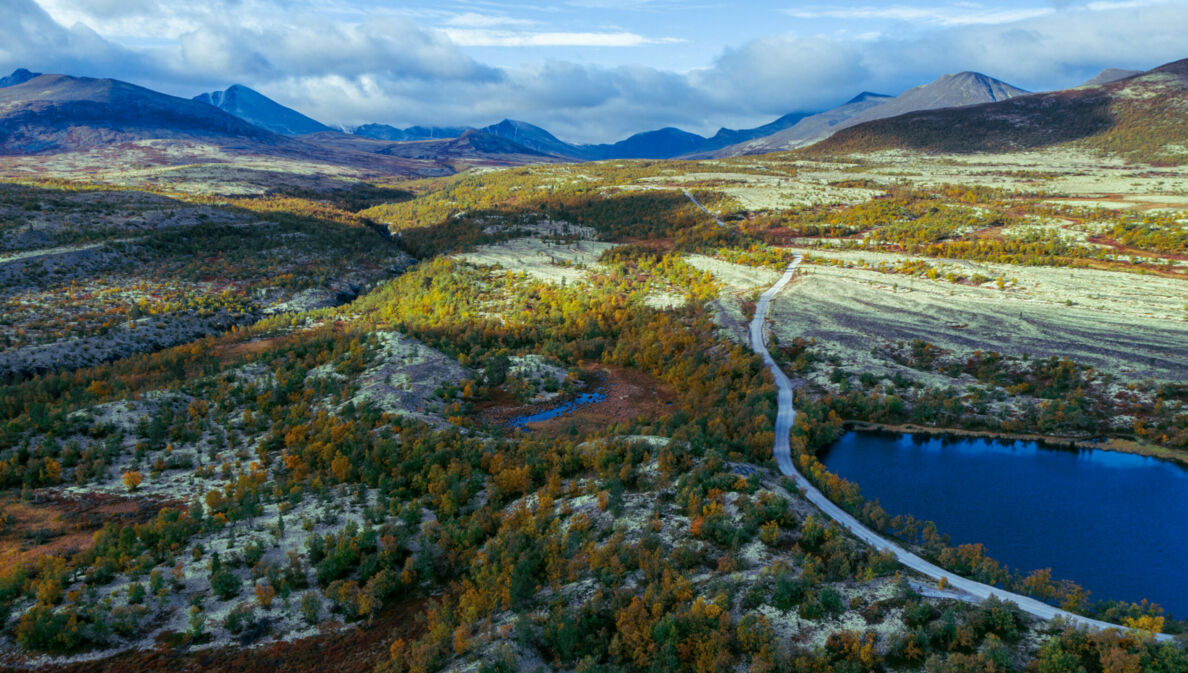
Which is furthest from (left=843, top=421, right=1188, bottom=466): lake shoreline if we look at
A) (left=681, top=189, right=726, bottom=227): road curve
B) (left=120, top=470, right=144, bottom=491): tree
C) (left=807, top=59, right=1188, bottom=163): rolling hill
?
(left=807, top=59, right=1188, bottom=163): rolling hill

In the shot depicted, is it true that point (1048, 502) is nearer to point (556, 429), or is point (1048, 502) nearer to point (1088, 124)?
point (556, 429)

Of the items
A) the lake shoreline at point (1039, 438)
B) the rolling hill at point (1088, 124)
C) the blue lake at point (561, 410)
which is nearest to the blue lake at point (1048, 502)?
the lake shoreline at point (1039, 438)

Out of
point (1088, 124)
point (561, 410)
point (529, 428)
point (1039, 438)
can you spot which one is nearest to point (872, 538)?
point (1039, 438)

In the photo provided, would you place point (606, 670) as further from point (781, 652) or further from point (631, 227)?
point (631, 227)

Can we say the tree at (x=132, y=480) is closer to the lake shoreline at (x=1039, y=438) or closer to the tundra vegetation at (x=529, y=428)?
the tundra vegetation at (x=529, y=428)

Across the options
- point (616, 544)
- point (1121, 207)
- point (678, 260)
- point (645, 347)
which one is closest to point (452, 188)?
point (678, 260)
